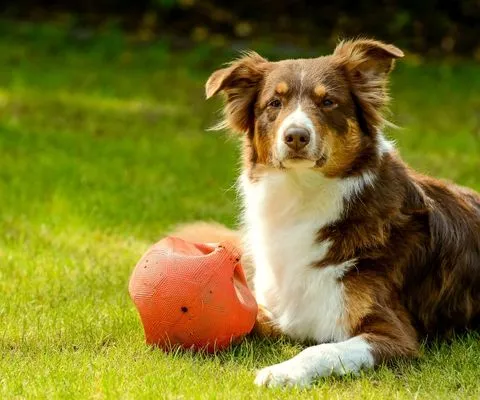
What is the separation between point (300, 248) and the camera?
5523 mm

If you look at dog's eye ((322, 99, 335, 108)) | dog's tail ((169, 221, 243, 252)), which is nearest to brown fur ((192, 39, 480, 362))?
dog's eye ((322, 99, 335, 108))

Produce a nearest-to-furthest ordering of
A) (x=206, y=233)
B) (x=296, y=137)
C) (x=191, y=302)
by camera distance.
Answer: (x=296, y=137) < (x=191, y=302) < (x=206, y=233)

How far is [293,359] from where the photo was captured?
4938 mm

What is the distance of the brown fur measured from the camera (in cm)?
534

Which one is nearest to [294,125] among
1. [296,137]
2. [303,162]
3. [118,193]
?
[296,137]

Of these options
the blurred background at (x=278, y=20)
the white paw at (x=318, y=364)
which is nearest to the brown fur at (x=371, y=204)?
the white paw at (x=318, y=364)

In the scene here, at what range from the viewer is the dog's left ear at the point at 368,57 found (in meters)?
5.55

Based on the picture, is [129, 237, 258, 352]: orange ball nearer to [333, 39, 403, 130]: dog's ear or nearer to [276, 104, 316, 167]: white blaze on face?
[276, 104, 316, 167]: white blaze on face

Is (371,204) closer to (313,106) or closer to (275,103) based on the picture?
(313,106)

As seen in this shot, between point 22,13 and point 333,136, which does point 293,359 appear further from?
point 22,13

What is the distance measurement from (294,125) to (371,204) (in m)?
0.66

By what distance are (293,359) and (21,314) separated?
1899 millimetres

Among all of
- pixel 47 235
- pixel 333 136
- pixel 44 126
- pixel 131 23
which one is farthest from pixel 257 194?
pixel 131 23

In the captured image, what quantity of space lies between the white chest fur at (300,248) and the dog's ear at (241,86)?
354 millimetres
